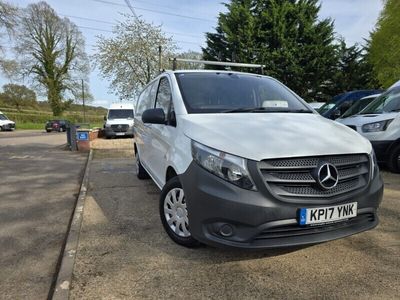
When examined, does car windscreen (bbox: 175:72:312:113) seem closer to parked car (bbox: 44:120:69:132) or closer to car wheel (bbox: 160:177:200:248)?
car wheel (bbox: 160:177:200:248)

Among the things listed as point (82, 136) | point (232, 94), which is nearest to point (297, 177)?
point (232, 94)

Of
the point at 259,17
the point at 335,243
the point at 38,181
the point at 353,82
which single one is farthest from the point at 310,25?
the point at 335,243

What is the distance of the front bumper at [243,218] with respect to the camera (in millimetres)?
2914

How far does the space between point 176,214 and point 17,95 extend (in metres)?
55.4

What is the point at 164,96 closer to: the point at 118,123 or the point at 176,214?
the point at 176,214

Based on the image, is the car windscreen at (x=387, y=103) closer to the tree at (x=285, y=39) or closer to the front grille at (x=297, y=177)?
the front grille at (x=297, y=177)

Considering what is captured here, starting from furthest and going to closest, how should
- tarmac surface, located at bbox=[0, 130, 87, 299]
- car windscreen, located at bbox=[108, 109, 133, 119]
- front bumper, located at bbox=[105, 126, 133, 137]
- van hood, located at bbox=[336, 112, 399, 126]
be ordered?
car windscreen, located at bbox=[108, 109, 133, 119]
front bumper, located at bbox=[105, 126, 133, 137]
van hood, located at bbox=[336, 112, 399, 126]
tarmac surface, located at bbox=[0, 130, 87, 299]

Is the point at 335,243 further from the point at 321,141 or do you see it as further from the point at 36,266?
the point at 36,266

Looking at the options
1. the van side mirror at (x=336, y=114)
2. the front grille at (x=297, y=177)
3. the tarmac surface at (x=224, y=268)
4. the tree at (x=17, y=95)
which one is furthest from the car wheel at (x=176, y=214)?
the tree at (x=17, y=95)

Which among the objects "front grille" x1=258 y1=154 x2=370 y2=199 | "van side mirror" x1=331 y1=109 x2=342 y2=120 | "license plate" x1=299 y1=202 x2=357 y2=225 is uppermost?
"van side mirror" x1=331 y1=109 x2=342 y2=120

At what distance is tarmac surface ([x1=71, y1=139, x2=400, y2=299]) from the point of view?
2.93 metres

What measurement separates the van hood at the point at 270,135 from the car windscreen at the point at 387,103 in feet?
14.7

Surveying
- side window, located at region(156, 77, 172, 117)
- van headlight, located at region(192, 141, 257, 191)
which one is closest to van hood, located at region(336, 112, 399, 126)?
side window, located at region(156, 77, 172, 117)

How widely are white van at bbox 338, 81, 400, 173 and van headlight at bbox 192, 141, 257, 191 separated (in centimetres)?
535
